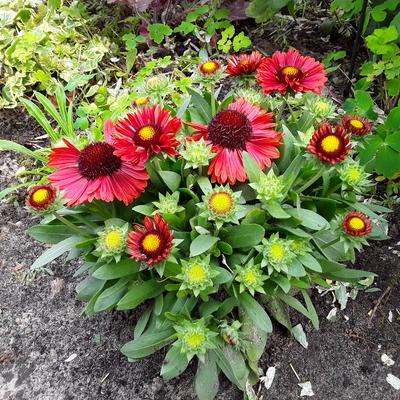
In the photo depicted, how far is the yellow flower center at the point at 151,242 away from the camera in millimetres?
1188

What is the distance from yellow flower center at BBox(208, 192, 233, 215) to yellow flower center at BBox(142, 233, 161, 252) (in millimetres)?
183

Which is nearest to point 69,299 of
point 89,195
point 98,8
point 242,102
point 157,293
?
point 157,293

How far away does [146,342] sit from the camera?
144 cm

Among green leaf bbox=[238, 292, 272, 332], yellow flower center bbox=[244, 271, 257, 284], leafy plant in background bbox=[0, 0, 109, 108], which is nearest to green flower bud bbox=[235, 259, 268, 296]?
yellow flower center bbox=[244, 271, 257, 284]

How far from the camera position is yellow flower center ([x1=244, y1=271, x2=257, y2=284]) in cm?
130

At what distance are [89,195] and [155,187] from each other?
1.08 feet

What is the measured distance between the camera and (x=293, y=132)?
169 cm

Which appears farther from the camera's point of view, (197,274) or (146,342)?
(146,342)

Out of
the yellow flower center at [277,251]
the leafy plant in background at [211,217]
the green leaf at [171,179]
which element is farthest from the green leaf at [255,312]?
the green leaf at [171,179]

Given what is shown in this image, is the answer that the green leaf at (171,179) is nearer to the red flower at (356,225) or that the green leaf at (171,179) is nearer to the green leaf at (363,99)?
the red flower at (356,225)

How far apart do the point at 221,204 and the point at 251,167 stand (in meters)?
0.19

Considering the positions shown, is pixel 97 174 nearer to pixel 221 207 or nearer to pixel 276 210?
pixel 221 207

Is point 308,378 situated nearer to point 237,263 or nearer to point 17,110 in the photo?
point 237,263

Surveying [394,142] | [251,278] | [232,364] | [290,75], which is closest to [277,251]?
[251,278]
